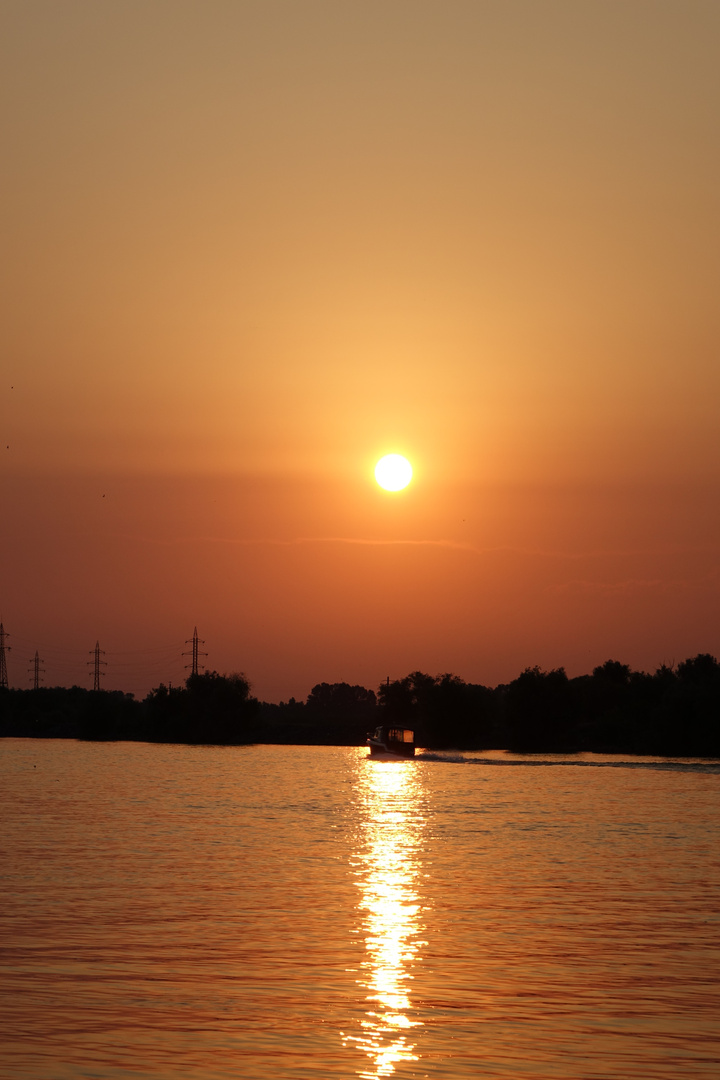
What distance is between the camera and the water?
18.2 m

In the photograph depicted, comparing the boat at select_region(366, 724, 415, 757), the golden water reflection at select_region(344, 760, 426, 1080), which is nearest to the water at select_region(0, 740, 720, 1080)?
the golden water reflection at select_region(344, 760, 426, 1080)

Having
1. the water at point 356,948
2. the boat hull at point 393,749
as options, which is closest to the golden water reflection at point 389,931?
the water at point 356,948

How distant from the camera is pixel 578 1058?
711 inches

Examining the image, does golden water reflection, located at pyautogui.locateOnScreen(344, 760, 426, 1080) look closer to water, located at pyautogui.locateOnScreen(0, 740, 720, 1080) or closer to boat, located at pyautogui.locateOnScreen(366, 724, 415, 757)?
water, located at pyautogui.locateOnScreen(0, 740, 720, 1080)

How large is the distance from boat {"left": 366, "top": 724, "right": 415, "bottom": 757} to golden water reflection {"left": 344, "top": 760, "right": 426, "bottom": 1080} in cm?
9569

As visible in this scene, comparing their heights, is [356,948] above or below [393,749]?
below

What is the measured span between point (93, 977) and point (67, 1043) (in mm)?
4919

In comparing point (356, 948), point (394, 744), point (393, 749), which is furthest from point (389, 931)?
point (394, 744)

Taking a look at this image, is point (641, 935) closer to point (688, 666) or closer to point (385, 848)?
point (385, 848)

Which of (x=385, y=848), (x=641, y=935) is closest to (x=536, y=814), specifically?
(x=385, y=848)

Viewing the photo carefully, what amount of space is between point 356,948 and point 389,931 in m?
2.45

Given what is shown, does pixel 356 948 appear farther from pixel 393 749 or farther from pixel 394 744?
pixel 394 744

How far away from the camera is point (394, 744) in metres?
168

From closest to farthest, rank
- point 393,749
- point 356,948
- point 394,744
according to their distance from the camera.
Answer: point 356,948 → point 393,749 → point 394,744
